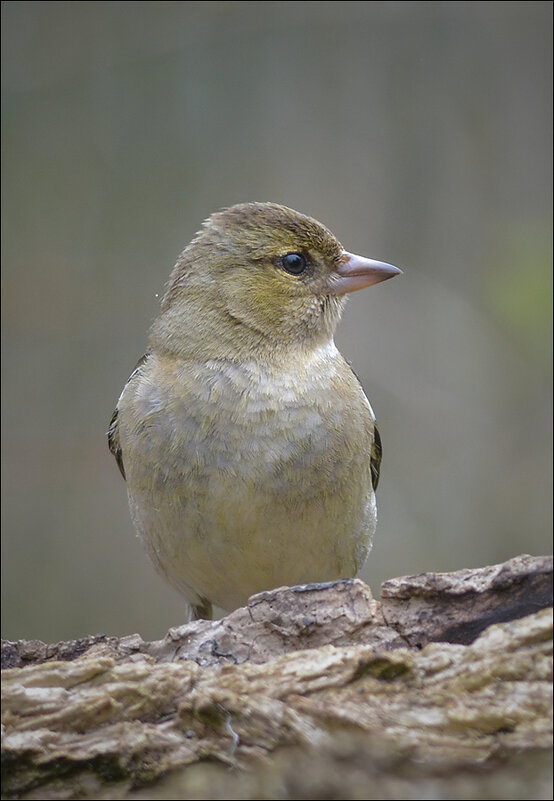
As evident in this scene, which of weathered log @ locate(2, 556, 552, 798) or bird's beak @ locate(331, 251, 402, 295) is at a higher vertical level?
bird's beak @ locate(331, 251, 402, 295)

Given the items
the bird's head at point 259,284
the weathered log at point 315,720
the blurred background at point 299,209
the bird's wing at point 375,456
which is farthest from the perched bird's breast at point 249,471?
the blurred background at point 299,209

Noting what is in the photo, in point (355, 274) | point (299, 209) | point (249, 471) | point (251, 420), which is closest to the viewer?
point (249, 471)

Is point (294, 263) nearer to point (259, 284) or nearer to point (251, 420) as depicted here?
point (259, 284)

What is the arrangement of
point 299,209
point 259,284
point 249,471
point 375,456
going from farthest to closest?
point 299,209 < point 375,456 < point 259,284 < point 249,471

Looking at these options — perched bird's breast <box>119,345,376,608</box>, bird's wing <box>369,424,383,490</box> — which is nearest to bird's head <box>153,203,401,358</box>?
perched bird's breast <box>119,345,376,608</box>

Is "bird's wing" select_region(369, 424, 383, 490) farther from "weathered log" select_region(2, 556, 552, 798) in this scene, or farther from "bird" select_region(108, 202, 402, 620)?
"weathered log" select_region(2, 556, 552, 798)

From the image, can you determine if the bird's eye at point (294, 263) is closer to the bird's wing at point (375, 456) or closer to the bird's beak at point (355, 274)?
the bird's beak at point (355, 274)

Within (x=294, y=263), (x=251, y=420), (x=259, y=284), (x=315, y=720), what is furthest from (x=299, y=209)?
(x=315, y=720)
